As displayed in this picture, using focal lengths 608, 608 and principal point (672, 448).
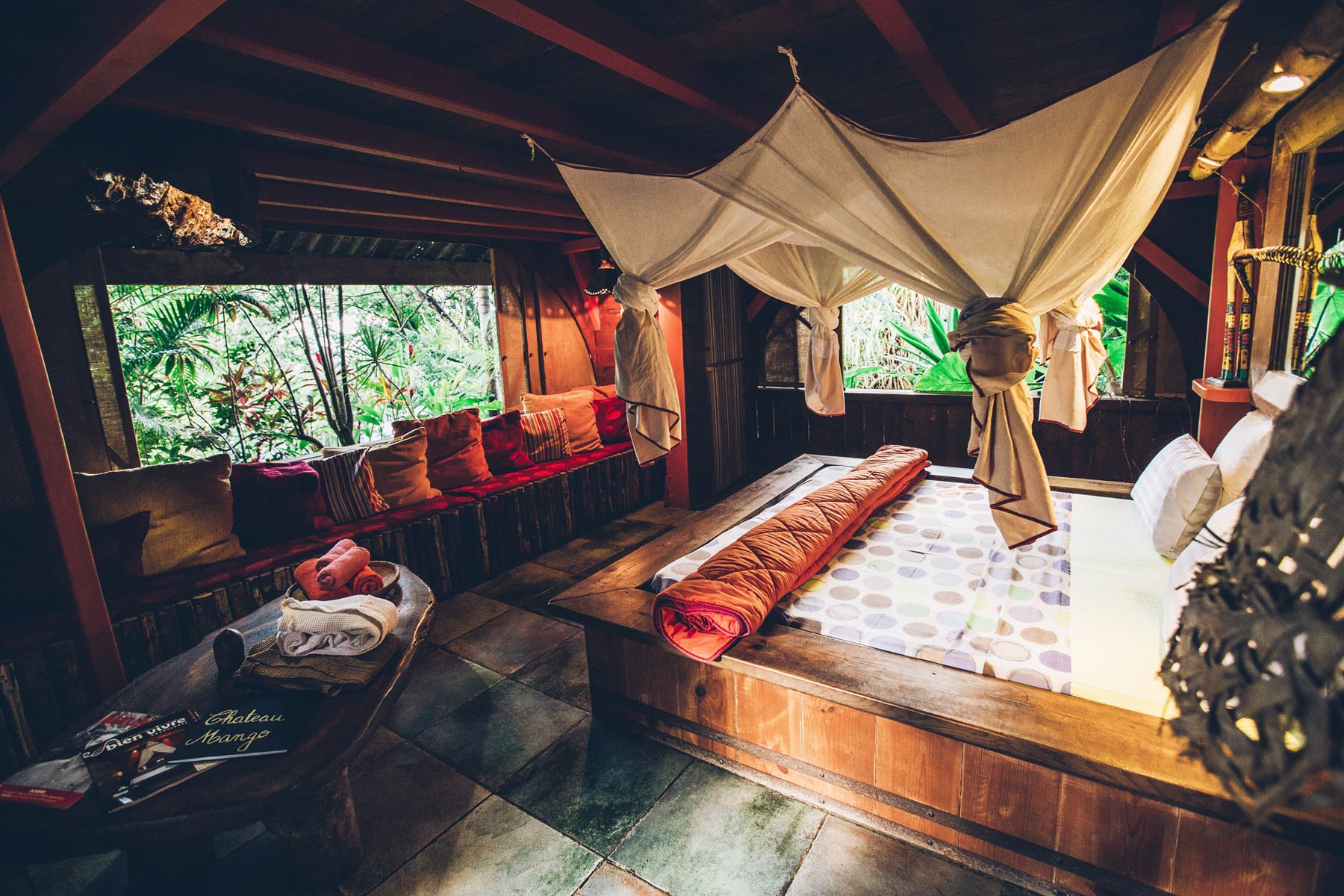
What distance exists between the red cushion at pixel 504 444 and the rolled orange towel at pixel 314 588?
7.14 ft

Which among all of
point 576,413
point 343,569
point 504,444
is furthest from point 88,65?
point 576,413

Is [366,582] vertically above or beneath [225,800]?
above

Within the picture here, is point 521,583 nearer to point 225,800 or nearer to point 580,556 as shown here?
point 580,556

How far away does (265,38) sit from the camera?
1.55 metres

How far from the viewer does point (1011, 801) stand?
1.68 meters

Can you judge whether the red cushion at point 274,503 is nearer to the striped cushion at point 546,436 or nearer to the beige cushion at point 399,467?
the beige cushion at point 399,467

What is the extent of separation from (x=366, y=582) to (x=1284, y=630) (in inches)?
97.0

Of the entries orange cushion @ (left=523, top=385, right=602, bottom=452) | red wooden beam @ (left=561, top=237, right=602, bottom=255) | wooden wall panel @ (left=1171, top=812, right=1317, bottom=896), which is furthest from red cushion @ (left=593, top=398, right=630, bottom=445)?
wooden wall panel @ (left=1171, top=812, right=1317, bottom=896)

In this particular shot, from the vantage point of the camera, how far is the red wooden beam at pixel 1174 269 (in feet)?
13.7

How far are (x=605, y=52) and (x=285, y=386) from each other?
5006 millimetres

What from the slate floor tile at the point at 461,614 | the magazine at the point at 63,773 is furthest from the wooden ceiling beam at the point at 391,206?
the slate floor tile at the point at 461,614

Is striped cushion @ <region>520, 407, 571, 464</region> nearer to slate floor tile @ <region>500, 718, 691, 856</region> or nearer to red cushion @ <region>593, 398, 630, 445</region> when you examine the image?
red cushion @ <region>593, 398, 630, 445</region>

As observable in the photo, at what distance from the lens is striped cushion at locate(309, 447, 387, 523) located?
11.6 feet

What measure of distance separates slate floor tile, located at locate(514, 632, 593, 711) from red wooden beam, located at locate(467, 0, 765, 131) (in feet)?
7.46
